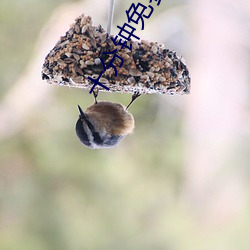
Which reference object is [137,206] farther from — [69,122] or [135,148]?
[69,122]

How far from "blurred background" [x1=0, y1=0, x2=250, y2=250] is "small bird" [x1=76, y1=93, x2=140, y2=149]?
59.4 inches

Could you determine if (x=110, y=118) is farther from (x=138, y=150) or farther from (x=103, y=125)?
(x=138, y=150)

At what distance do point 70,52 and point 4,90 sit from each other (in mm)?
1920

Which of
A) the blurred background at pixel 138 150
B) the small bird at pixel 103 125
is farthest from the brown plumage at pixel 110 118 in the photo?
the blurred background at pixel 138 150

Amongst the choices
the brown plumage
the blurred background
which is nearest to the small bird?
the brown plumage

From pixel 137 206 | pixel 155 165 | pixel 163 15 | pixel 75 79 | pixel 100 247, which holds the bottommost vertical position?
pixel 75 79

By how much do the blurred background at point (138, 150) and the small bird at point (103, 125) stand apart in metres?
1.51

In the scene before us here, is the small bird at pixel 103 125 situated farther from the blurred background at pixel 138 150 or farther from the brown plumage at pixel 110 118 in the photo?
the blurred background at pixel 138 150

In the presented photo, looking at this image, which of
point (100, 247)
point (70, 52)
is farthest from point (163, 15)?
point (70, 52)

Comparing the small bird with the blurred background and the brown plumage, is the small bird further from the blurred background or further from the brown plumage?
the blurred background

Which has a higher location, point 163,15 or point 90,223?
point 163,15

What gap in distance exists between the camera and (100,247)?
310 centimetres

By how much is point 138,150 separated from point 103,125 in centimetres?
191

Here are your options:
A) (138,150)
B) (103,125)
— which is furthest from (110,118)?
(138,150)
